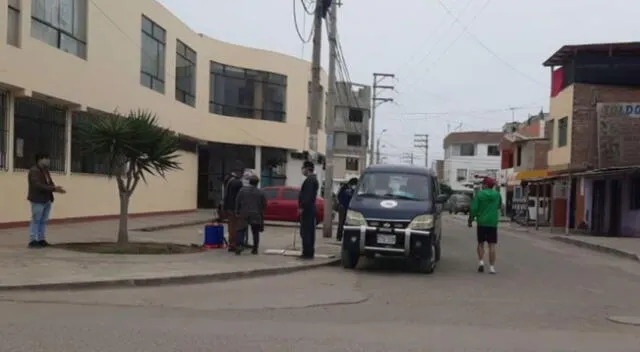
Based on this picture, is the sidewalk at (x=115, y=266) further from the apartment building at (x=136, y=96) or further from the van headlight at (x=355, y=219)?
the apartment building at (x=136, y=96)

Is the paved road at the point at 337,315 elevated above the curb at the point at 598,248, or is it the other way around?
the paved road at the point at 337,315

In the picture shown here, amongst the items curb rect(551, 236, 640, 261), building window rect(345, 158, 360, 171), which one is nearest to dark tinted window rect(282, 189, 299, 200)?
curb rect(551, 236, 640, 261)

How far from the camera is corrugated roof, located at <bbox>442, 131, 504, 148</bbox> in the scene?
82125 mm

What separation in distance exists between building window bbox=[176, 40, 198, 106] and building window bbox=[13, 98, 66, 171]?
11651 mm

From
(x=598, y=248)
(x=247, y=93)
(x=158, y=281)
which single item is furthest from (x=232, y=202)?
(x=247, y=93)

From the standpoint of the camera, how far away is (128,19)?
26.0 metres

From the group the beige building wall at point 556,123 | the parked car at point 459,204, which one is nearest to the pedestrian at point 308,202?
the beige building wall at point 556,123

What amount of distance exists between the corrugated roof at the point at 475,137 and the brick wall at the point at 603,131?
49.9m

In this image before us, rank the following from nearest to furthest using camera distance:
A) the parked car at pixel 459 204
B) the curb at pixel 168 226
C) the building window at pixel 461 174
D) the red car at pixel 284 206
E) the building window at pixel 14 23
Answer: the building window at pixel 14 23
the curb at pixel 168 226
the red car at pixel 284 206
the parked car at pixel 459 204
the building window at pixel 461 174

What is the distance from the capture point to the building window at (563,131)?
109ft

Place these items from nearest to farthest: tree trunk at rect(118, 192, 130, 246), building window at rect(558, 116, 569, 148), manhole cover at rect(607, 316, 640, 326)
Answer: manhole cover at rect(607, 316, 640, 326) < tree trunk at rect(118, 192, 130, 246) < building window at rect(558, 116, 569, 148)

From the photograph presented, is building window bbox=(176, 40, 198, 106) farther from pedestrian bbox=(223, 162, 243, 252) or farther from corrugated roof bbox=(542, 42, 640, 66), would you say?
pedestrian bbox=(223, 162, 243, 252)

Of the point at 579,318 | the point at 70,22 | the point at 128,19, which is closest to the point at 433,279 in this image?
the point at 579,318

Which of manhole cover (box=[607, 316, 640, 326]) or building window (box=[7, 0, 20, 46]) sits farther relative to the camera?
building window (box=[7, 0, 20, 46])
